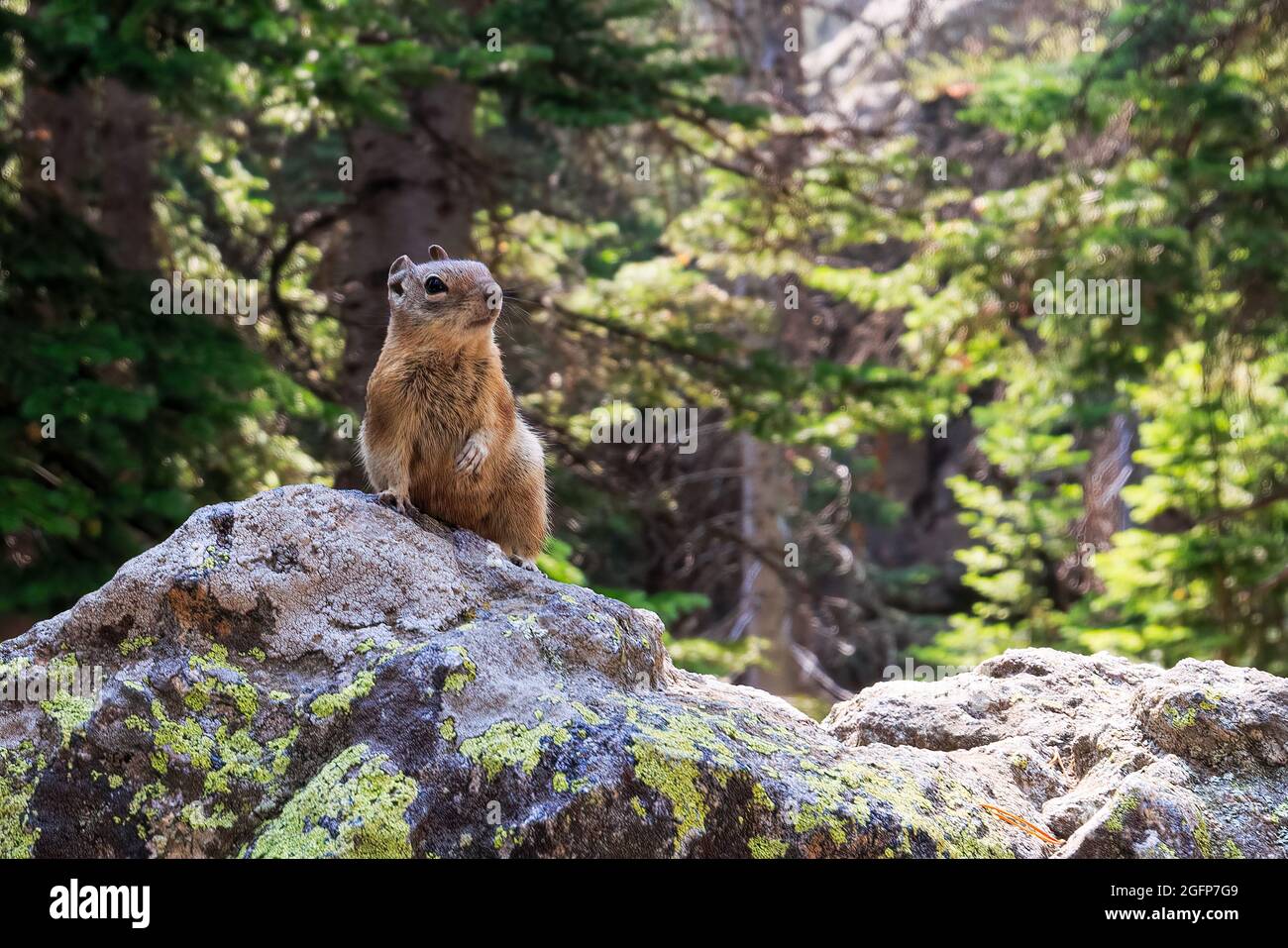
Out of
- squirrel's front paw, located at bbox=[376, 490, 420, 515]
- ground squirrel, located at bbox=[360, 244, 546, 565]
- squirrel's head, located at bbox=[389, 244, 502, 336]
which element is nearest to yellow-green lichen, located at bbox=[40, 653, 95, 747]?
squirrel's front paw, located at bbox=[376, 490, 420, 515]

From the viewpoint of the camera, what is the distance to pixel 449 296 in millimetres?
4543

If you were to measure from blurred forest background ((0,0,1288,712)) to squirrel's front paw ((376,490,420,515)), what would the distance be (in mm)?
3843

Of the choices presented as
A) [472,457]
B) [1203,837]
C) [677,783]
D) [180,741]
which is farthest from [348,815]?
[1203,837]

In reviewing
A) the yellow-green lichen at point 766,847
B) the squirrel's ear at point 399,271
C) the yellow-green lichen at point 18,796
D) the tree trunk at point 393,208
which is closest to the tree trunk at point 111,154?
the tree trunk at point 393,208

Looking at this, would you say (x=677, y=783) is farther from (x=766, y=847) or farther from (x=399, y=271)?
(x=399, y=271)

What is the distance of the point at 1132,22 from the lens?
34.1 ft

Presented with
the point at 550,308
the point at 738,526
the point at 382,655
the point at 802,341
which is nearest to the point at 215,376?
the point at 550,308

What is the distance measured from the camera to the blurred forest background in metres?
8.34

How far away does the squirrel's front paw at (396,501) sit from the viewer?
13.8ft

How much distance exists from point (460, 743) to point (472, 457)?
170cm

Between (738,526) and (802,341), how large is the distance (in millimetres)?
3547

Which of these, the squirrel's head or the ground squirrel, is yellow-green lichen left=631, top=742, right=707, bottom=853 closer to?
the ground squirrel

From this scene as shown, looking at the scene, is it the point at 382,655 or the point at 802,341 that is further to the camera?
the point at 802,341

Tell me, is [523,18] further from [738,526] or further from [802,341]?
[738,526]
